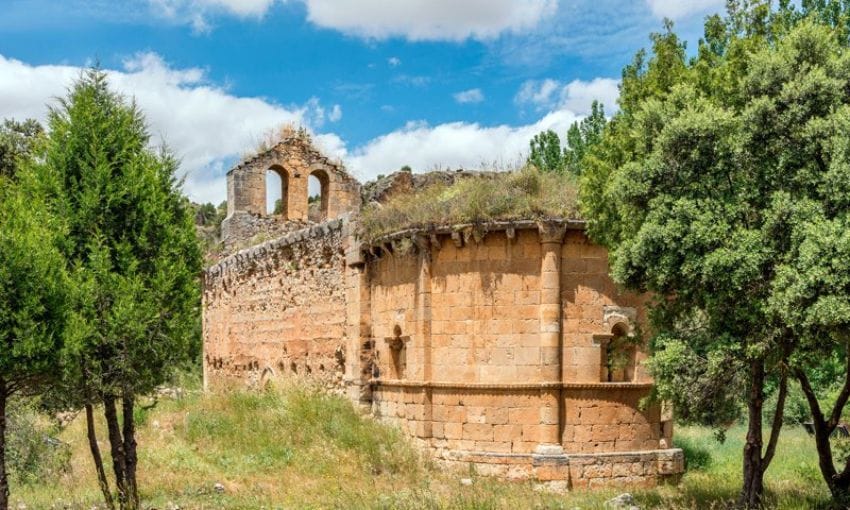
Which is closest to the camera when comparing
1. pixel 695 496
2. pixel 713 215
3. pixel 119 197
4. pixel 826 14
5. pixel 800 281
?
pixel 800 281

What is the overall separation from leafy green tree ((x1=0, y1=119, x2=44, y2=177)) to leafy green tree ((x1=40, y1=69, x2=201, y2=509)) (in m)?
15.3

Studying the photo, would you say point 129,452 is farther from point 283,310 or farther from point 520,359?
point 283,310

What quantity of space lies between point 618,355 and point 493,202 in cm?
303

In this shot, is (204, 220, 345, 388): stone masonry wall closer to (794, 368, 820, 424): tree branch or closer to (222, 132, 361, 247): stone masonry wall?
(222, 132, 361, 247): stone masonry wall

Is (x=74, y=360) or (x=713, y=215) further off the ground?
(x=713, y=215)

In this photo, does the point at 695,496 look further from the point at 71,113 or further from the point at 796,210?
the point at 71,113

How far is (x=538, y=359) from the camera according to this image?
12992 mm

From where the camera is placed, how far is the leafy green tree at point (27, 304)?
26.8 feet

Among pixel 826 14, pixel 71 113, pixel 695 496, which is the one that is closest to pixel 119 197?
pixel 71 113

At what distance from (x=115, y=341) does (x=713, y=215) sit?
261 inches

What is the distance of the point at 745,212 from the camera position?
9.12 m

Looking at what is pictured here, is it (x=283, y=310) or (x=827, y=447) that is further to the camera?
(x=283, y=310)

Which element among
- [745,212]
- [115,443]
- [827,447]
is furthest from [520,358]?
[115,443]

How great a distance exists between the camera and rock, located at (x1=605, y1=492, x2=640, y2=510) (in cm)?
1058
